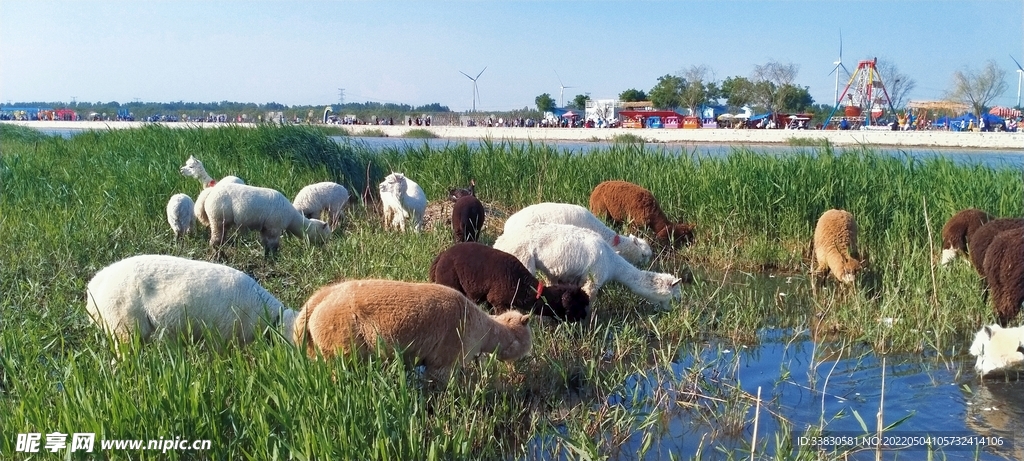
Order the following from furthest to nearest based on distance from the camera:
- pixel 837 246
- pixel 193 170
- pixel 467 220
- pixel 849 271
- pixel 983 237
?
1. pixel 193 170
2. pixel 467 220
3. pixel 837 246
4. pixel 849 271
5. pixel 983 237

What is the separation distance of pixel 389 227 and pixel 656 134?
1418 inches

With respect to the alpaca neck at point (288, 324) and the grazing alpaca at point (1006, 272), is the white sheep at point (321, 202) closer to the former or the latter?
the alpaca neck at point (288, 324)

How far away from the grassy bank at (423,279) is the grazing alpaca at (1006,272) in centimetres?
36

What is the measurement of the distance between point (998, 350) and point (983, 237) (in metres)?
2.26

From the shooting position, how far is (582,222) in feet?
29.3

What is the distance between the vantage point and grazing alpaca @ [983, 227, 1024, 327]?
6.82 metres

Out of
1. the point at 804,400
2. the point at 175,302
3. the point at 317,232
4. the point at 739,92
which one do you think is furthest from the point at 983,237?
the point at 739,92

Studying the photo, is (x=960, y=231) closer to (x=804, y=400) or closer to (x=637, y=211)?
(x=637, y=211)

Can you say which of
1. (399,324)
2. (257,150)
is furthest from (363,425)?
(257,150)

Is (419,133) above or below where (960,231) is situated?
above

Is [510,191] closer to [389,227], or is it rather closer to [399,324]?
[389,227]

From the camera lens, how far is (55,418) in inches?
148

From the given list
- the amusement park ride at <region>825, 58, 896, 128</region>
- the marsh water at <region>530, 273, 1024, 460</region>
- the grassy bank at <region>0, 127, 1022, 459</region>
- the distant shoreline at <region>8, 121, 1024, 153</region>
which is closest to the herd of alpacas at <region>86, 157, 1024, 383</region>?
the grassy bank at <region>0, 127, 1022, 459</region>

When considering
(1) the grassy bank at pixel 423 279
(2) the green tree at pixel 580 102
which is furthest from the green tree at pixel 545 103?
(1) the grassy bank at pixel 423 279
